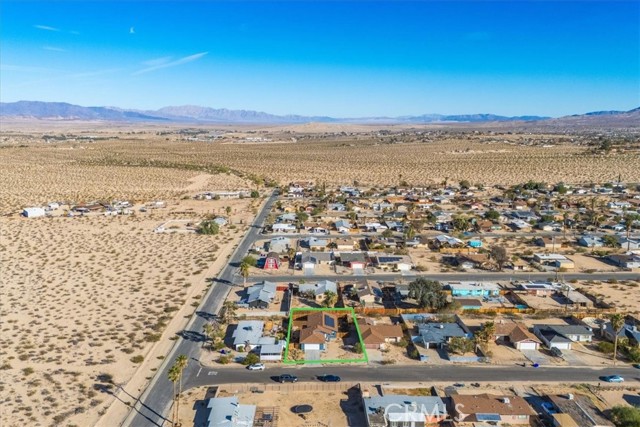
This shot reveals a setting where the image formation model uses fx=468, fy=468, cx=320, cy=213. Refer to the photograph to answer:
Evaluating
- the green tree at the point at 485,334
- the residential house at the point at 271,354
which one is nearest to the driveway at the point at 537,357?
the green tree at the point at 485,334

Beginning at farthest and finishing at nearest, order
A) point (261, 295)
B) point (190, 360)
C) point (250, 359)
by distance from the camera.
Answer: point (261, 295) < point (190, 360) < point (250, 359)

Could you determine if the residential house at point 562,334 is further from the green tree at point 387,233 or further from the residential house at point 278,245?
the residential house at point 278,245

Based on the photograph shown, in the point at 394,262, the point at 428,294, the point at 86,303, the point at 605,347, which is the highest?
the point at 428,294

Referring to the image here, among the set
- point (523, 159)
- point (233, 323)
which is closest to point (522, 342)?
point (233, 323)

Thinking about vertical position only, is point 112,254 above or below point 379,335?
below

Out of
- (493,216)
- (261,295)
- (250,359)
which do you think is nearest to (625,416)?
(250,359)

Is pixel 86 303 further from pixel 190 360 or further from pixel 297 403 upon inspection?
pixel 297 403
